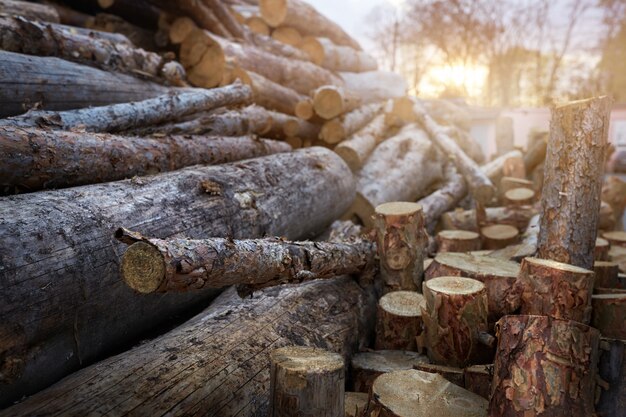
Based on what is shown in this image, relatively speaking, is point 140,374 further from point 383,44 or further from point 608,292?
point 383,44

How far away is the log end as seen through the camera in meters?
1.87

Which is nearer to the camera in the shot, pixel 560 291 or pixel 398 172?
pixel 560 291

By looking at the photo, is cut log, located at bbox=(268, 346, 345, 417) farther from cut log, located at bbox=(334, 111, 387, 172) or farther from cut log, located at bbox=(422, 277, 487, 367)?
cut log, located at bbox=(334, 111, 387, 172)

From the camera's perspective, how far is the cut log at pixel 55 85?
351cm

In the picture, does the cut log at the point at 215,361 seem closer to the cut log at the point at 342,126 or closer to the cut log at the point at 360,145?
→ the cut log at the point at 360,145

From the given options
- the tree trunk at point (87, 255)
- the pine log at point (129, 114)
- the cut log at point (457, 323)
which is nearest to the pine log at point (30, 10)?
the pine log at point (129, 114)

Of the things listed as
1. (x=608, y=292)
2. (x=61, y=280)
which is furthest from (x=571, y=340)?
(x=61, y=280)

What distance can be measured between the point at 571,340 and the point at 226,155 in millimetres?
3165

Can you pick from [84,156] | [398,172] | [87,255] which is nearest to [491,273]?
[87,255]

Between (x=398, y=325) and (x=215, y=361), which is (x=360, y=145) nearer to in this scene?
(x=398, y=325)

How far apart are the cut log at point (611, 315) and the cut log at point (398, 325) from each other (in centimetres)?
114

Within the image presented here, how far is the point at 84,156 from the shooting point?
3033 millimetres

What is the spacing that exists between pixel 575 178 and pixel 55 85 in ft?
13.6

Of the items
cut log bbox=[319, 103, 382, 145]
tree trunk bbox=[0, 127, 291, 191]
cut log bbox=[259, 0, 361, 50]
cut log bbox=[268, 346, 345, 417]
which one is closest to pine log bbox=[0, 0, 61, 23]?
tree trunk bbox=[0, 127, 291, 191]
